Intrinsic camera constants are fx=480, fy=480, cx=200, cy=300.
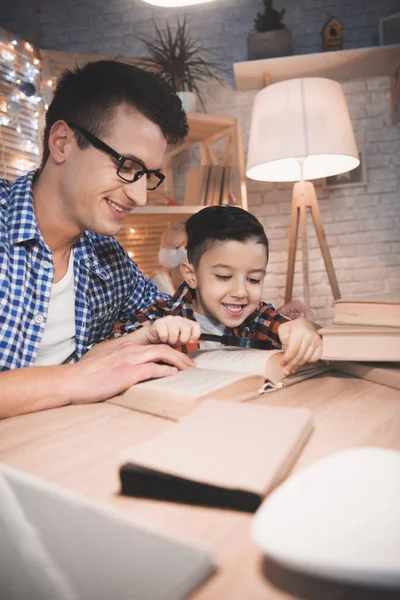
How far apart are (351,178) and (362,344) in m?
2.53

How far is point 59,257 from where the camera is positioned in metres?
1.38

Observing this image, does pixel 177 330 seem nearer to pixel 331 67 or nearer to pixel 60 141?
pixel 60 141

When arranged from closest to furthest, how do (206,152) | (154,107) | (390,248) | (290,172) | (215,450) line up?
(215,450) → (154,107) → (290,172) → (206,152) → (390,248)

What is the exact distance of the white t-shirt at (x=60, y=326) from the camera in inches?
50.8

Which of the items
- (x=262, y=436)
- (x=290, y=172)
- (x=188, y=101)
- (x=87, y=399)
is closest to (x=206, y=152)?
(x=188, y=101)

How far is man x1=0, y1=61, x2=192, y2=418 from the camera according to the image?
3.74 ft

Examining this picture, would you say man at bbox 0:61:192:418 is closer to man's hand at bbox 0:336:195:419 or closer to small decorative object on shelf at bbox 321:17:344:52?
man's hand at bbox 0:336:195:419

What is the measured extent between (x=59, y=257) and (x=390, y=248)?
2317 millimetres

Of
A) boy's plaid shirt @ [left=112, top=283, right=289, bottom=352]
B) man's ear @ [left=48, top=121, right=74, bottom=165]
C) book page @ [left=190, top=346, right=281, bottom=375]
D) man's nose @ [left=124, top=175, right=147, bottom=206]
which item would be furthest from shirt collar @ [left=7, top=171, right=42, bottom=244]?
book page @ [left=190, top=346, right=281, bottom=375]

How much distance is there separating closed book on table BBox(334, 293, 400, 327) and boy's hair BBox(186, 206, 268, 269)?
49 cm

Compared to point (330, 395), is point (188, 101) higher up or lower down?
Result: higher up

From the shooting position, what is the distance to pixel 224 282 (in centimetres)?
133

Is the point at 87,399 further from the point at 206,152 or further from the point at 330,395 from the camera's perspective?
the point at 206,152

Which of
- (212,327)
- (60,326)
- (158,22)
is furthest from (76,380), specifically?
(158,22)
